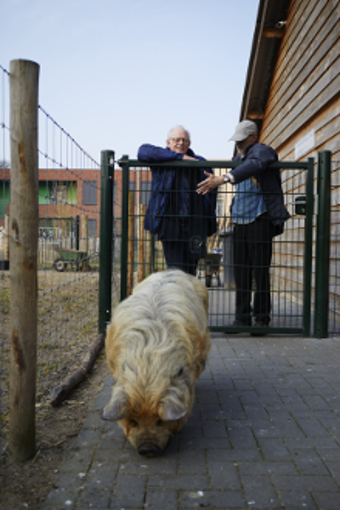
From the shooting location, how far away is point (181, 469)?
248cm

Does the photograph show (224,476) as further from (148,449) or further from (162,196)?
(162,196)

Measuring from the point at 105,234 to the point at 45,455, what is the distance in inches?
122

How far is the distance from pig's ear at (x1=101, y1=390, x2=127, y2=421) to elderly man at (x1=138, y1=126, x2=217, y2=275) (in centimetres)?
289

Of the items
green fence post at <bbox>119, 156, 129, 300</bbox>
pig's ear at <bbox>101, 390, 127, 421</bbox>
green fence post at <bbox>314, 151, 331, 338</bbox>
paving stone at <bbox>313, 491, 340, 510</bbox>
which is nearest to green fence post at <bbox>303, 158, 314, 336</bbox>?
green fence post at <bbox>314, 151, 331, 338</bbox>

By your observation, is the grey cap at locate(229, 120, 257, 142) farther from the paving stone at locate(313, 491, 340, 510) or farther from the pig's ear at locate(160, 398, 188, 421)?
the paving stone at locate(313, 491, 340, 510)

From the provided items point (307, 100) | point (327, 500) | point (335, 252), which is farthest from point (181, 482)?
point (307, 100)

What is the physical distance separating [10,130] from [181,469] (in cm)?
213

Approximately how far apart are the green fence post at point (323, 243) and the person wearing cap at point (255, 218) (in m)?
0.48

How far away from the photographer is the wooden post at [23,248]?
242 centimetres

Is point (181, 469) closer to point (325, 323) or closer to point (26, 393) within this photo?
point (26, 393)

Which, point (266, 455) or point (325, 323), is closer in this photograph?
point (266, 455)

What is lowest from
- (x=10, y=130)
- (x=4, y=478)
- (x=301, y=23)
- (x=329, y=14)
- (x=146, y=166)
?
(x=4, y=478)

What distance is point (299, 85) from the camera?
26.9 feet

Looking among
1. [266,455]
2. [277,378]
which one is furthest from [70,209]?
[266,455]
